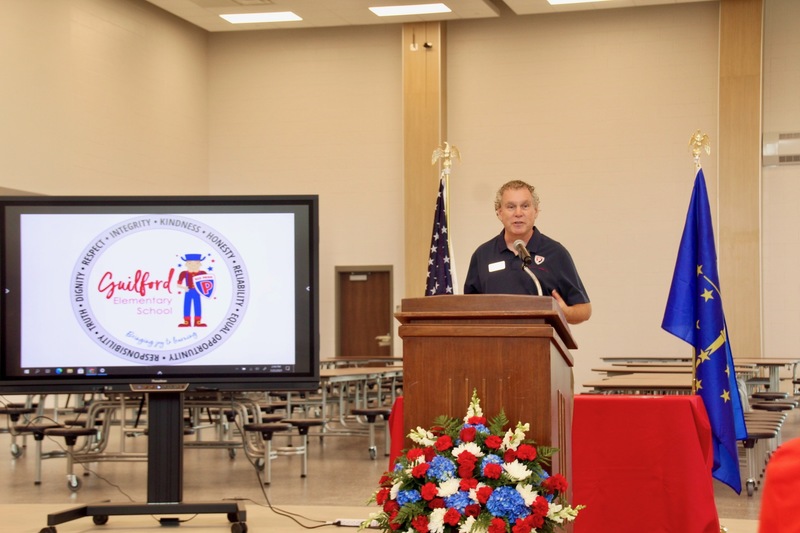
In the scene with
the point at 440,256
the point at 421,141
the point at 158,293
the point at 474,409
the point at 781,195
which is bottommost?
the point at 474,409

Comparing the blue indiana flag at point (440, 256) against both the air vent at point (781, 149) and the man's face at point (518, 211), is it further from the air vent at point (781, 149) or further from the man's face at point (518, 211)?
the man's face at point (518, 211)

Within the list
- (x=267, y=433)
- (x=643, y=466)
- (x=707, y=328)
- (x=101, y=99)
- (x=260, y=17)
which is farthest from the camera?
(x=260, y=17)

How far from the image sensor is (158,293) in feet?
12.4

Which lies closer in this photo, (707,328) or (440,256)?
(707,328)

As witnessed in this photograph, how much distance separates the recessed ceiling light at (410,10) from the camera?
1388cm

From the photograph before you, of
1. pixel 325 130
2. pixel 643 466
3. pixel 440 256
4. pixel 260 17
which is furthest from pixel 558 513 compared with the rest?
pixel 325 130

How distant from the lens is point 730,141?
1352cm

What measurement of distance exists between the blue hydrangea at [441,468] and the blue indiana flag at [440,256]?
825 cm

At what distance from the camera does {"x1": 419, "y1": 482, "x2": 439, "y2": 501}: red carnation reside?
2.29 meters

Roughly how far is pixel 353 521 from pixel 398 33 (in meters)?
12.1

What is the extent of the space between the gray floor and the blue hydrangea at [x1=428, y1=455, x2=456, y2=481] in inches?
140

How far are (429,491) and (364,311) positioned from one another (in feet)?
42.8

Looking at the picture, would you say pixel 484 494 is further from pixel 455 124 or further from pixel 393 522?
pixel 455 124

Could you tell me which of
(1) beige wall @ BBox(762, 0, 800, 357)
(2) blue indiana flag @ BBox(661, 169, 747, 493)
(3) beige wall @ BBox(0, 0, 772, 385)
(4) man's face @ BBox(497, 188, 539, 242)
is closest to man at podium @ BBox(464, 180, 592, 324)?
(4) man's face @ BBox(497, 188, 539, 242)
